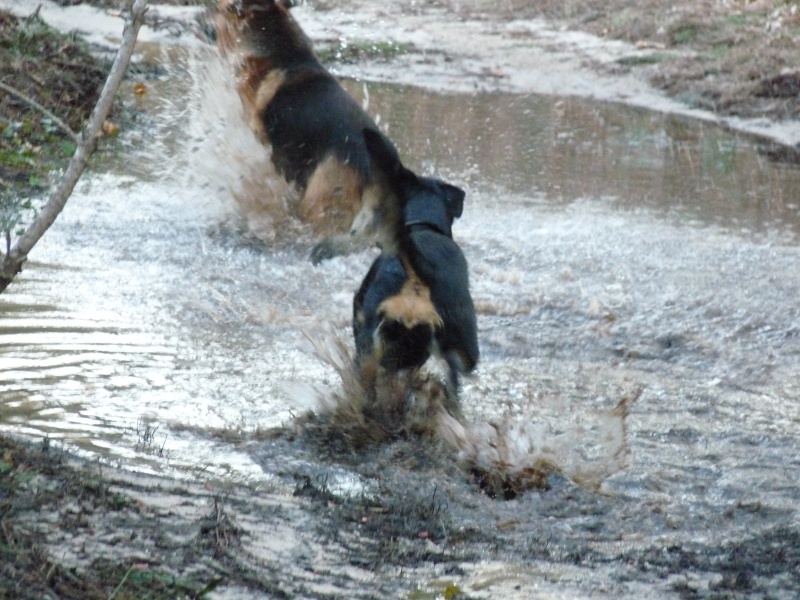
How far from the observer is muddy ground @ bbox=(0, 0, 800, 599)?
9.29 ft

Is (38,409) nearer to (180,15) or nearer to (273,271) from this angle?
(273,271)

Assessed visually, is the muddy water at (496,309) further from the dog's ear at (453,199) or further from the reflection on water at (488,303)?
the dog's ear at (453,199)

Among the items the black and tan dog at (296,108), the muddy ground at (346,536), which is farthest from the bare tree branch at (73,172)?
the black and tan dog at (296,108)

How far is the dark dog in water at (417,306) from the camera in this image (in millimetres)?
4531

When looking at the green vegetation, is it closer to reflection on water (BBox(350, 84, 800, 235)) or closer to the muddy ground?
reflection on water (BBox(350, 84, 800, 235))

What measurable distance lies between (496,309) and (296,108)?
1.59 m

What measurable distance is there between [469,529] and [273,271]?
3.65m

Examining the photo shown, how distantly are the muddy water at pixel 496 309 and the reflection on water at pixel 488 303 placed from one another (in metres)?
0.02

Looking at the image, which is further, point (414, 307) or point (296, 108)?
point (296, 108)

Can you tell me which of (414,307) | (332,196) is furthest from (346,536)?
(332,196)

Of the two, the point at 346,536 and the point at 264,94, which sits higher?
the point at 264,94

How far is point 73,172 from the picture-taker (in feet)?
11.2

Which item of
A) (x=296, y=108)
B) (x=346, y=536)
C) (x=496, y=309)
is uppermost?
(x=296, y=108)

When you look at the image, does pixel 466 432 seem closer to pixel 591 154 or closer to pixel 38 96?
pixel 38 96
